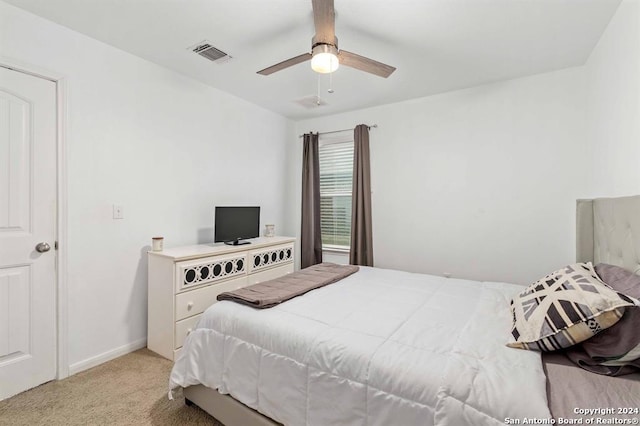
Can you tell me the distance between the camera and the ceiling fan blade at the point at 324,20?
5.24ft

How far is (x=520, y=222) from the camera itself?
2.96m

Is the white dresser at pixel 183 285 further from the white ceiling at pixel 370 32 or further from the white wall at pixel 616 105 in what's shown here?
the white wall at pixel 616 105

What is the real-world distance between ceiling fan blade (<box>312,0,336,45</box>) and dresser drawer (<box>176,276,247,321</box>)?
2135 mm

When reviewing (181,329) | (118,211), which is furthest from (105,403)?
(118,211)

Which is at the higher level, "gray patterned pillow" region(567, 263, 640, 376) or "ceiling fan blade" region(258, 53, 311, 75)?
"ceiling fan blade" region(258, 53, 311, 75)

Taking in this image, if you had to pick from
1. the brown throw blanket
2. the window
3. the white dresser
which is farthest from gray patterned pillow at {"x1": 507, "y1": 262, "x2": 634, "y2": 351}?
the window

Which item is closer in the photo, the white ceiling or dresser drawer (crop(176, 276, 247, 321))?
the white ceiling

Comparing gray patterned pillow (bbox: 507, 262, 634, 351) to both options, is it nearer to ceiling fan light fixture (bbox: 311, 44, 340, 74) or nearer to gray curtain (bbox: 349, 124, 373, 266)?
ceiling fan light fixture (bbox: 311, 44, 340, 74)

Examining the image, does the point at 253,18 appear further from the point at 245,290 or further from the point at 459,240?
the point at 459,240

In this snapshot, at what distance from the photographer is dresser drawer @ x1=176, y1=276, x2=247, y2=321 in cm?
243

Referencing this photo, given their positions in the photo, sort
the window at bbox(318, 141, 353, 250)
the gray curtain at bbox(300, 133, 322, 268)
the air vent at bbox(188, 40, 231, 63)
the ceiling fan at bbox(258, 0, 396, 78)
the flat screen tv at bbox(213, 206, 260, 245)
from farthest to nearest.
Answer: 1. the gray curtain at bbox(300, 133, 322, 268)
2. the window at bbox(318, 141, 353, 250)
3. the flat screen tv at bbox(213, 206, 260, 245)
4. the air vent at bbox(188, 40, 231, 63)
5. the ceiling fan at bbox(258, 0, 396, 78)

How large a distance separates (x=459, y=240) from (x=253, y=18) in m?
2.84

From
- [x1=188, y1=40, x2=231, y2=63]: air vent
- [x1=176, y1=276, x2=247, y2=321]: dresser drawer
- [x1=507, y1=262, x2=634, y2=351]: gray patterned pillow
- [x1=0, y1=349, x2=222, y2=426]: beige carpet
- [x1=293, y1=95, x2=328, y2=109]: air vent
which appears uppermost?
[x1=188, y1=40, x2=231, y2=63]: air vent

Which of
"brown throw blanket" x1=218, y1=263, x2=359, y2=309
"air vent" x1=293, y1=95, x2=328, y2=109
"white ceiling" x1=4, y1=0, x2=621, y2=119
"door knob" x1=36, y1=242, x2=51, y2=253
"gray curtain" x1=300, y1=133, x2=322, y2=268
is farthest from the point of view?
"gray curtain" x1=300, y1=133, x2=322, y2=268
